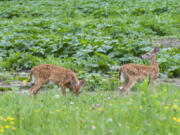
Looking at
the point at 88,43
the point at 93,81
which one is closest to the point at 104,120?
the point at 93,81

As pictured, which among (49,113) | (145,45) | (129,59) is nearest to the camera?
(49,113)

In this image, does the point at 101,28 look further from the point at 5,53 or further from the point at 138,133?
the point at 138,133

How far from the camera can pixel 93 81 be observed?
7.59 metres

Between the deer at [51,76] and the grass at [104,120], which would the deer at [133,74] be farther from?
the grass at [104,120]

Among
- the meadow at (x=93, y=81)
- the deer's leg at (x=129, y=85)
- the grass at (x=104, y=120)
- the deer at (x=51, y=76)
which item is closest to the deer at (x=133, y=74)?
the deer's leg at (x=129, y=85)

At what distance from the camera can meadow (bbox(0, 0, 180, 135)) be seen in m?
4.07

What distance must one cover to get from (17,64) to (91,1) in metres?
18.4

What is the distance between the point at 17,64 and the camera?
32.3 feet

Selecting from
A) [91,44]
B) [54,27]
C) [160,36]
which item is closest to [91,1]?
[54,27]

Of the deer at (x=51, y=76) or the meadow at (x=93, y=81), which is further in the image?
the deer at (x=51, y=76)

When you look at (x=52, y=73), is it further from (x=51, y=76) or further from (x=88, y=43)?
(x=88, y=43)

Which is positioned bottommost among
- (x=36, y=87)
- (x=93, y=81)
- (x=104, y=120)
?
(x=93, y=81)

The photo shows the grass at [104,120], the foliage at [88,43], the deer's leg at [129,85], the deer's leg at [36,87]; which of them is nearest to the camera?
the grass at [104,120]

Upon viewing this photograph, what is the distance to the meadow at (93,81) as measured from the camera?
4.07 m
